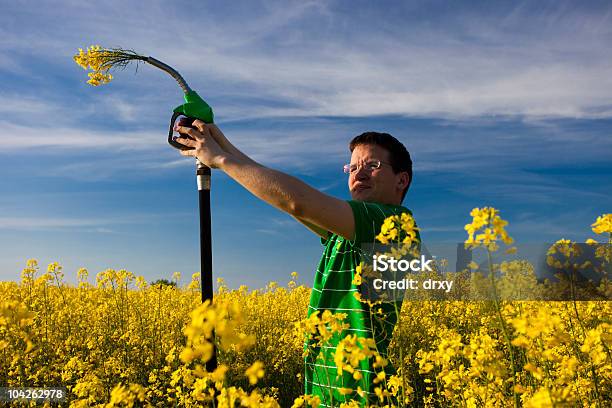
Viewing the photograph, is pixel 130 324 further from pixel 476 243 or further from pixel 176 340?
pixel 476 243

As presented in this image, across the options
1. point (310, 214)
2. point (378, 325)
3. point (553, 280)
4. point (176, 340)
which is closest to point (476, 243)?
point (310, 214)

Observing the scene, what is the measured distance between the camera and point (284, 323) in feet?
20.7

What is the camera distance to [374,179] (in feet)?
8.49

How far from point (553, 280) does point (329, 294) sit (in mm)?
1165

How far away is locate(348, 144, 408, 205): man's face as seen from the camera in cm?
259

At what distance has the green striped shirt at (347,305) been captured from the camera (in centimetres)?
228

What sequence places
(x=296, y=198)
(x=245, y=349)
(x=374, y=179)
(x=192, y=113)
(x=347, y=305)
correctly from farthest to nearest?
(x=245, y=349)
(x=192, y=113)
(x=374, y=179)
(x=347, y=305)
(x=296, y=198)

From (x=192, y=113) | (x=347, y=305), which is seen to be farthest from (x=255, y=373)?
(x=192, y=113)

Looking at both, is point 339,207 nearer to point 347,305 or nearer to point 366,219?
point 366,219

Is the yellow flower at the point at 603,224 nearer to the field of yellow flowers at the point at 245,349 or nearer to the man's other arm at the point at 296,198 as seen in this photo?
the field of yellow flowers at the point at 245,349

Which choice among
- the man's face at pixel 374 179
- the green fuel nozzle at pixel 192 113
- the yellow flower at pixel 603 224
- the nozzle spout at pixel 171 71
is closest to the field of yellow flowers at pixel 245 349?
the yellow flower at pixel 603 224

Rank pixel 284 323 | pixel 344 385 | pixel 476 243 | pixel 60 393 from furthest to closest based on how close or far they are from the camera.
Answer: pixel 284 323
pixel 60 393
pixel 344 385
pixel 476 243

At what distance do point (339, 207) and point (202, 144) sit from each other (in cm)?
75

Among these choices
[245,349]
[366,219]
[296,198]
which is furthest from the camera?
[245,349]
